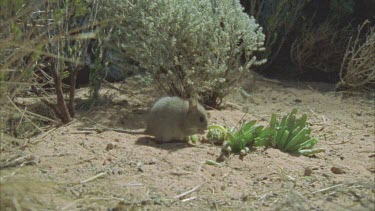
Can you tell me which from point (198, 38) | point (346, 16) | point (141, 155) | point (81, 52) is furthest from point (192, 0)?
point (346, 16)

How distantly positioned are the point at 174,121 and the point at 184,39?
1025 millimetres

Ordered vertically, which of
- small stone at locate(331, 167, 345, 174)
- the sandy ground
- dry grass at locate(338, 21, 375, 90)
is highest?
dry grass at locate(338, 21, 375, 90)

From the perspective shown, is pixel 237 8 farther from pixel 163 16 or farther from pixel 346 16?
pixel 346 16

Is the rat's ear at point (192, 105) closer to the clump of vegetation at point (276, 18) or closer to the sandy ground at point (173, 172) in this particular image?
the sandy ground at point (173, 172)

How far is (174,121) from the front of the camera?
562 cm

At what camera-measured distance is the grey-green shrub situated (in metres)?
6.15

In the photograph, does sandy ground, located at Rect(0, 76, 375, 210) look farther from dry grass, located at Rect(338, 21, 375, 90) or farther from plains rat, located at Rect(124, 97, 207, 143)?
dry grass, located at Rect(338, 21, 375, 90)

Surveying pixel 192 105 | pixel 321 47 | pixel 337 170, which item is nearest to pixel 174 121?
pixel 192 105

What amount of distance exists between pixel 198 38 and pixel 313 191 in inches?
92.4

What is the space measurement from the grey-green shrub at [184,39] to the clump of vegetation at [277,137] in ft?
3.42

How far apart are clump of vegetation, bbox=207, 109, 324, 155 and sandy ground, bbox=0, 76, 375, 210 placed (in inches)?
4.1

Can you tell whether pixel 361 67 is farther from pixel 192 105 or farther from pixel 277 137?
pixel 192 105

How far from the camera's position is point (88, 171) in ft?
15.5

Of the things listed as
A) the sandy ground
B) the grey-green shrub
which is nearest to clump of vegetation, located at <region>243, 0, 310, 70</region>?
the grey-green shrub
